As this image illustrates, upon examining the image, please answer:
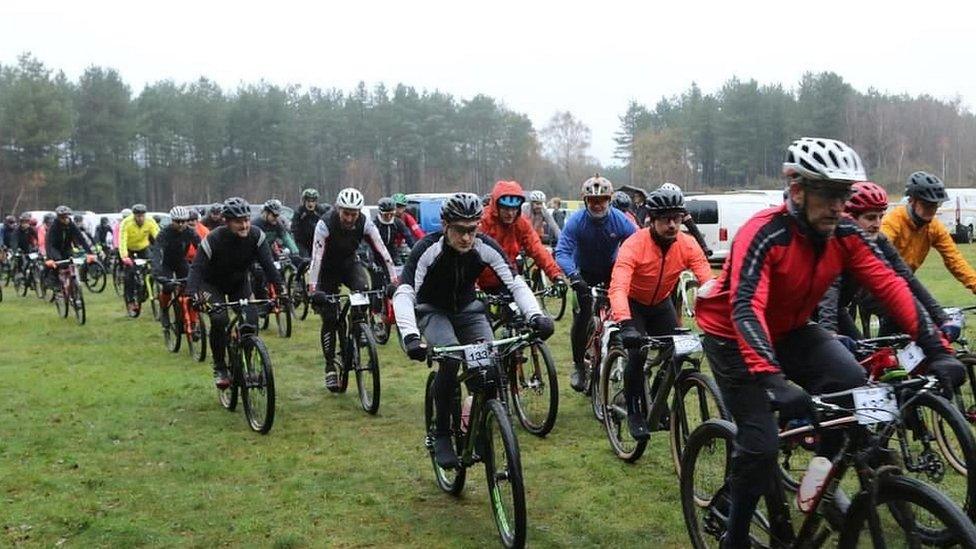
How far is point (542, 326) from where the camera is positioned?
5.47 metres

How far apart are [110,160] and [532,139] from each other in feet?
116

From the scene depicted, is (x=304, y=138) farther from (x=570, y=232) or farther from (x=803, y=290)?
(x=803, y=290)

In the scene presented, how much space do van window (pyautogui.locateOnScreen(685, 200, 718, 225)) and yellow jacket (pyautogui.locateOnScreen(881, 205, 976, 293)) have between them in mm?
17559

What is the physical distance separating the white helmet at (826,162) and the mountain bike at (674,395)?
63.9 inches

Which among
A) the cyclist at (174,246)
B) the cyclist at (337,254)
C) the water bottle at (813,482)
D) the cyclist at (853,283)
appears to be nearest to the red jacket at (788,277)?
the water bottle at (813,482)

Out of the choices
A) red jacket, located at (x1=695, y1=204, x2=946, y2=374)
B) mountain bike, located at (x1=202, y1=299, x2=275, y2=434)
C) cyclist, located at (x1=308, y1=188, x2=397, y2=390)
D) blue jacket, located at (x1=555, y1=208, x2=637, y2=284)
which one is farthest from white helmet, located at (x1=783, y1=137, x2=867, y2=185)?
cyclist, located at (x1=308, y1=188, x2=397, y2=390)

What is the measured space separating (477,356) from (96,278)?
66.4 feet

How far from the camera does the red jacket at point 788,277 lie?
3.63 m

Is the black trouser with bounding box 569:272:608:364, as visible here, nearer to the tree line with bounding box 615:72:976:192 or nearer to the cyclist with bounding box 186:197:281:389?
the cyclist with bounding box 186:197:281:389

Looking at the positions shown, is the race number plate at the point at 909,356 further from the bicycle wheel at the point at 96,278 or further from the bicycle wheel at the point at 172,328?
the bicycle wheel at the point at 96,278

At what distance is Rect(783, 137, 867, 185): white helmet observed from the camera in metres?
3.54

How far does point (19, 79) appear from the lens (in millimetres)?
58250

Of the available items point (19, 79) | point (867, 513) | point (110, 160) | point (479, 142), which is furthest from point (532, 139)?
point (867, 513)

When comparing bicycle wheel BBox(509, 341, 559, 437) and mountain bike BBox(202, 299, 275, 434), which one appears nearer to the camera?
bicycle wheel BBox(509, 341, 559, 437)
